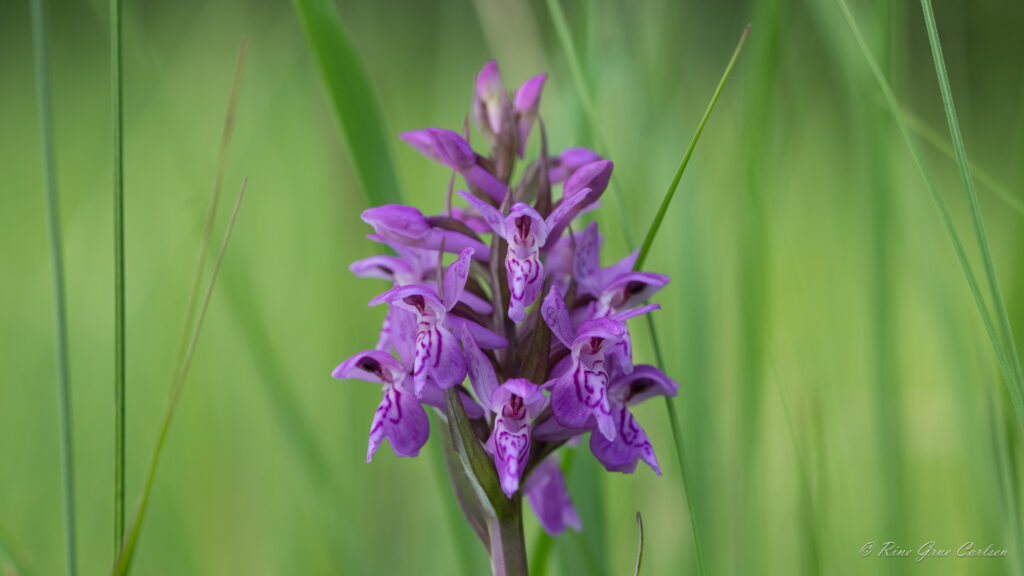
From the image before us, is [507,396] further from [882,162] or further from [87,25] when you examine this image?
[87,25]

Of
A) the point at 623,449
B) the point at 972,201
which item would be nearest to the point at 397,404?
the point at 623,449

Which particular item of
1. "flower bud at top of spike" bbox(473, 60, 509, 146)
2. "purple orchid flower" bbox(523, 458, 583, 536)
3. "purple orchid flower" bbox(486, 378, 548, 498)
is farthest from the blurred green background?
"purple orchid flower" bbox(486, 378, 548, 498)

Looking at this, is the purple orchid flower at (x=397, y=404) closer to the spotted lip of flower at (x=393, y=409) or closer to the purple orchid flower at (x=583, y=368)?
the spotted lip of flower at (x=393, y=409)

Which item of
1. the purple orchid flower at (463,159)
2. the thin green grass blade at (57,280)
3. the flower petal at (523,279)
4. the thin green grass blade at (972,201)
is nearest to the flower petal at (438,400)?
the flower petal at (523,279)

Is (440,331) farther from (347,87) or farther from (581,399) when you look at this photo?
(347,87)

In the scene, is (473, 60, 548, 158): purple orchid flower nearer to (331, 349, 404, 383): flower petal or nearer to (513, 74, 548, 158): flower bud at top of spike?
(513, 74, 548, 158): flower bud at top of spike

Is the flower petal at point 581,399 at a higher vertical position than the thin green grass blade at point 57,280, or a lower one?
lower

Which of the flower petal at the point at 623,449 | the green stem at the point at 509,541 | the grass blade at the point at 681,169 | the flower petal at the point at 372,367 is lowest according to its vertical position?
the green stem at the point at 509,541
